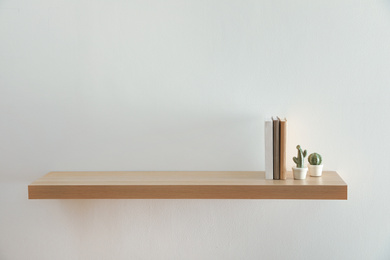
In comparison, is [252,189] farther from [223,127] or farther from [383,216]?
[383,216]

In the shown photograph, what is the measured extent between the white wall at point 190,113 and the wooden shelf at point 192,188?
189 millimetres

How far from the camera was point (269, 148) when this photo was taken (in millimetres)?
1633

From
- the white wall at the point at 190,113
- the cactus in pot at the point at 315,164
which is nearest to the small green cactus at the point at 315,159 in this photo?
the cactus in pot at the point at 315,164

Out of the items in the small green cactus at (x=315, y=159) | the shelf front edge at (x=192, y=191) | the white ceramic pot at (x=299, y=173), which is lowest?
the shelf front edge at (x=192, y=191)

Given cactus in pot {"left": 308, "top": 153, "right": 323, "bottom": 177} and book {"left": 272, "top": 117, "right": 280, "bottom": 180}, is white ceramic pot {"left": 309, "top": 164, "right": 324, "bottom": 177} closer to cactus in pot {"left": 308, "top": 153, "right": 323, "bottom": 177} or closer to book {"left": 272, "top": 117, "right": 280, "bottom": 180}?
cactus in pot {"left": 308, "top": 153, "right": 323, "bottom": 177}

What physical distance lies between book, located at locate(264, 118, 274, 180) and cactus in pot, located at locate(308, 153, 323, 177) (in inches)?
6.7

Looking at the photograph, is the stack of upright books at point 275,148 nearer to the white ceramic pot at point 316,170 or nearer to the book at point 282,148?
the book at point 282,148

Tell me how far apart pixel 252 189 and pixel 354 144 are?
509 mm

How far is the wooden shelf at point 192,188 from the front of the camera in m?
1.56

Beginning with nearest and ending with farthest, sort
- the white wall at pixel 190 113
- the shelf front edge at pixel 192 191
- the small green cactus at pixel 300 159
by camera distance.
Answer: the shelf front edge at pixel 192 191
the small green cactus at pixel 300 159
the white wall at pixel 190 113

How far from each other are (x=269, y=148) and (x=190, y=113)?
0.37m

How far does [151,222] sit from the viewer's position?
1.88m

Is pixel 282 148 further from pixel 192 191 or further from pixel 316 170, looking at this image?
pixel 192 191

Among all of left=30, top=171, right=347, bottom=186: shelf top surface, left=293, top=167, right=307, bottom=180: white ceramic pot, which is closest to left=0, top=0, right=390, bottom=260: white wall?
left=30, top=171, right=347, bottom=186: shelf top surface
